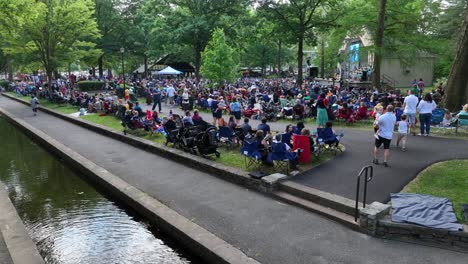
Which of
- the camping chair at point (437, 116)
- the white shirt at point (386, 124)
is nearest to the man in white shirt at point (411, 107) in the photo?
the camping chair at point (437, 116)

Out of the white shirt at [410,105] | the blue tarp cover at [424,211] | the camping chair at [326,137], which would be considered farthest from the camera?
the white shirt at [410,105]

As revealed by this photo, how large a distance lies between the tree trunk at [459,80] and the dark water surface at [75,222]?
14765 millimetres

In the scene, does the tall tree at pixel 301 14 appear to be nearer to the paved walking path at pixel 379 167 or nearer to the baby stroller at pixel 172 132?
the paved walking path at pixel 379 167

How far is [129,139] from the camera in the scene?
49.3ft

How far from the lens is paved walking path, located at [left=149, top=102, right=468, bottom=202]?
26.6 ft

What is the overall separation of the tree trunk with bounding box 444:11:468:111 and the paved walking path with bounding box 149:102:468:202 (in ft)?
15.3

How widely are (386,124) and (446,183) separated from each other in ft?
6.66

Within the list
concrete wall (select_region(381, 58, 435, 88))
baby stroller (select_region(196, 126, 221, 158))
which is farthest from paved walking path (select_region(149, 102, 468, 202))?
concrete wall (select_region(381, 58, 435, 88))

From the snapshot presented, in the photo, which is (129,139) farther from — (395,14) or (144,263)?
(395,14)

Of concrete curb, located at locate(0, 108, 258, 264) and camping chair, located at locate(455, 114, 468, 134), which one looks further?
camping chair, located at locate(455, 114, 468, 134)

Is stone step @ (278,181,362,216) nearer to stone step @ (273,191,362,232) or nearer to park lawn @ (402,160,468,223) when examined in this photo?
stone step @ (273,191,362,232)

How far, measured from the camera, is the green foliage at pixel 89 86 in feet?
131

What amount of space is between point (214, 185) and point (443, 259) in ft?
17.5

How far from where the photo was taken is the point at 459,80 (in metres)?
15.9
